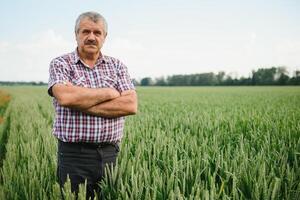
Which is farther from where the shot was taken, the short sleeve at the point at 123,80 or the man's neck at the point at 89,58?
the short sleeve at the point at 123,80

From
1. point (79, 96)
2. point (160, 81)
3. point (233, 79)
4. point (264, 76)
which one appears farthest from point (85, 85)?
point (160, 81)

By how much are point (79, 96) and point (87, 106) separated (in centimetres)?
10

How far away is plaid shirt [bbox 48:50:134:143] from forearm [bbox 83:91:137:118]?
62 millimetres

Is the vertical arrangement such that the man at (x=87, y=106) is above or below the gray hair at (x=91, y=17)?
below

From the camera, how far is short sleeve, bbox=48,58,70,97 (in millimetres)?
2730

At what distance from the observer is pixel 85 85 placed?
110 inches

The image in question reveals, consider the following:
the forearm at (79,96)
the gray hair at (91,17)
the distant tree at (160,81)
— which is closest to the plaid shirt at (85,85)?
the forearm at (79,96)

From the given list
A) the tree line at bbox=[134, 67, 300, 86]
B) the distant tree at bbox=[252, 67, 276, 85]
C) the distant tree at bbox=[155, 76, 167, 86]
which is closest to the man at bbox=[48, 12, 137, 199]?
the tree line at bbox=[134, 67, 300, 86]

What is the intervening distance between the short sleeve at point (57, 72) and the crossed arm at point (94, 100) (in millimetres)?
72

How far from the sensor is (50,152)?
4.39 metres

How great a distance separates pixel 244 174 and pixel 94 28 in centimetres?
176

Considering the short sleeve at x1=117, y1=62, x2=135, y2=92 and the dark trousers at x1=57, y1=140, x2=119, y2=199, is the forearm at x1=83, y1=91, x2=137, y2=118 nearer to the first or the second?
the short sleeve at x1=117, y1=62, x2=135, y2=92

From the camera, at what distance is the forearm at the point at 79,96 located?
2580 mm

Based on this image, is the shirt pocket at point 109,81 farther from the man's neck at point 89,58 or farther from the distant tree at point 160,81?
the distant tree at point 160,81
